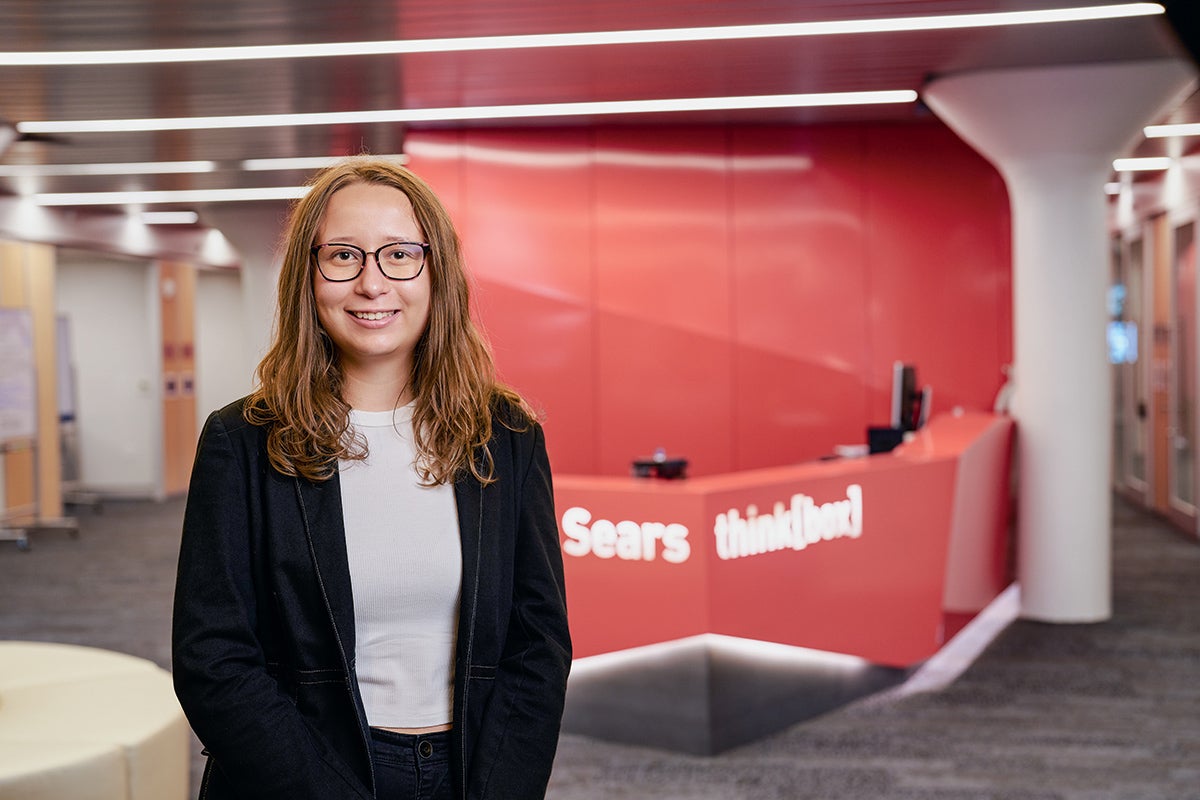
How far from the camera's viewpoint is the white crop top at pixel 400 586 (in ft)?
5.19

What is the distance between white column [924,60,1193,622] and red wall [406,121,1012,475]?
1.53 m

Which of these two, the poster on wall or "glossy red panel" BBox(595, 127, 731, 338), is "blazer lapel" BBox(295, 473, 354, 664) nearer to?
"glossy red panel" BBox(595, 127, 731, 338)

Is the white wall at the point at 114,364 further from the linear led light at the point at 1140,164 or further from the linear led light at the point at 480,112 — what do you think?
the linear led light at the point at 1140,164

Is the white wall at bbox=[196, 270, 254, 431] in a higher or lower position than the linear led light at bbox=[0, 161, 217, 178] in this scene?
lower

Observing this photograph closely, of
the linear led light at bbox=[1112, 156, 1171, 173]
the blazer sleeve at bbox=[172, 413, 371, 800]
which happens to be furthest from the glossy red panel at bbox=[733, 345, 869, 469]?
the blazer sleeve at bbox=[172, 413, 371, 800]

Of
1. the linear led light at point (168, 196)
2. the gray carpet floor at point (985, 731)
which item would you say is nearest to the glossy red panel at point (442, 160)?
the linear led light at point (168, 196)

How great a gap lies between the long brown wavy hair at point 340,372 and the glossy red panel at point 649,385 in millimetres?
7162

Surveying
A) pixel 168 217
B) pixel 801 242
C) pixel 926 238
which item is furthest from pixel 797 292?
pixel 168 217

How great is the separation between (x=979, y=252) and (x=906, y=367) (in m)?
1.85

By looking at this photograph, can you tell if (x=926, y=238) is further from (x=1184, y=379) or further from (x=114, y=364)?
(x=114, y=364)

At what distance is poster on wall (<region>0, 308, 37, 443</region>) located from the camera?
11492 millimetres

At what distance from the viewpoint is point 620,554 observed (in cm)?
488

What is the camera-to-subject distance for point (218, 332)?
17.7m

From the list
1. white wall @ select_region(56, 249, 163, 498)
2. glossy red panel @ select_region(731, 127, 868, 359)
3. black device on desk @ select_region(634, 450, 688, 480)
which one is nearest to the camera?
black device on desk @ select_region(634, 450, 688, 480)
